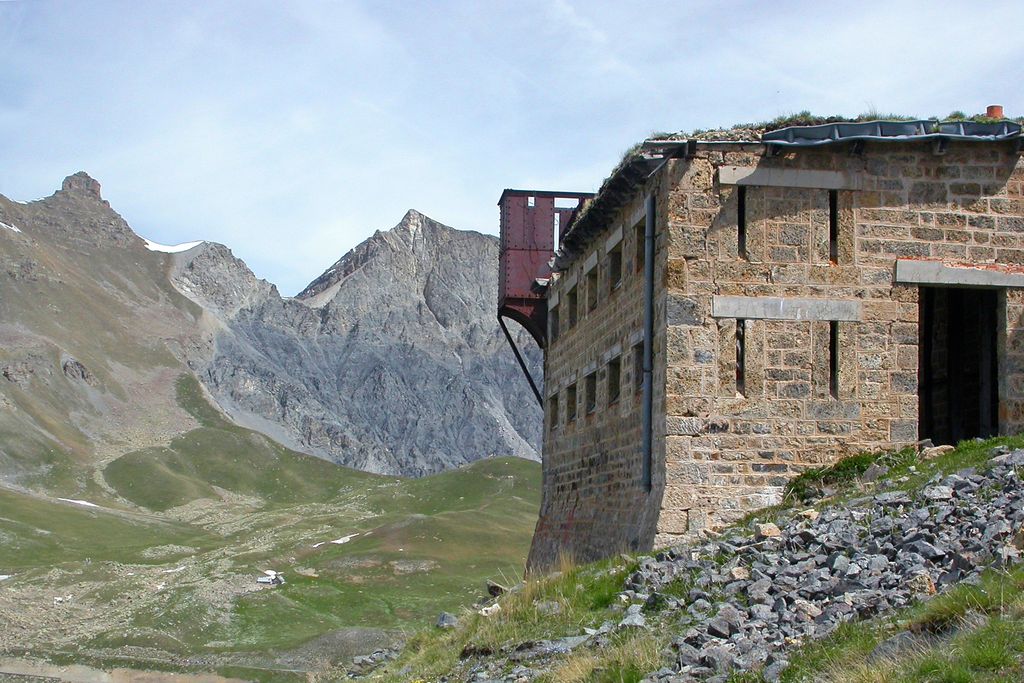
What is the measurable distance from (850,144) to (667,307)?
3796mm

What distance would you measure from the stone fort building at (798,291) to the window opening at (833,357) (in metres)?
0.03

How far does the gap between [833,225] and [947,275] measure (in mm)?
Result: 1873

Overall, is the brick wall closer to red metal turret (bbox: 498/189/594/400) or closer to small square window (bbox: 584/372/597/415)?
small square window (bbox: 584/372/597/415)

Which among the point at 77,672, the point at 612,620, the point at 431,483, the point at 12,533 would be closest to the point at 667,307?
the point at 612,620

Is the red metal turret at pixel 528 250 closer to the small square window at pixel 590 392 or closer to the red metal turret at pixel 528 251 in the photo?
the red metal turret at pixel 528 251

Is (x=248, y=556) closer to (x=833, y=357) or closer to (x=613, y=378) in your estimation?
(x=613, y=378)

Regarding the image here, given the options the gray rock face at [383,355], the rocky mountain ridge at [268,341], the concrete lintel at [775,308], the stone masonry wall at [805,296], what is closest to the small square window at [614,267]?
the stone masonry wall at [805,296]

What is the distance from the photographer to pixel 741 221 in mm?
18109

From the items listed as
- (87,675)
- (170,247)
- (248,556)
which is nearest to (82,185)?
(170,247)

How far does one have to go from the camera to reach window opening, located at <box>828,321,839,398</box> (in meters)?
17.9

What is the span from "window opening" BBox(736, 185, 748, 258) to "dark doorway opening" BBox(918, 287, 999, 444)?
15.4 feet

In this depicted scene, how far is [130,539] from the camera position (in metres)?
80.6

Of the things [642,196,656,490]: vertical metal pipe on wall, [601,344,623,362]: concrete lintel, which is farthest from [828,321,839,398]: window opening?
[601,344,623,362]: concrete lintel

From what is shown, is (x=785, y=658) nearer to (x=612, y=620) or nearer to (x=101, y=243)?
(x=612, y=620)
